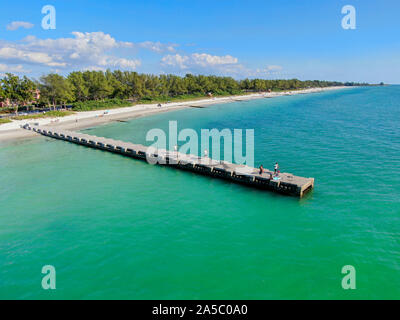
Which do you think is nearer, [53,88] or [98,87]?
[53,88]

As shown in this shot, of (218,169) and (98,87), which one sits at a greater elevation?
(98,87)

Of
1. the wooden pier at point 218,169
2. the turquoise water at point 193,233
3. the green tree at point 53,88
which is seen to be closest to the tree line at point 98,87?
the green tree at point 53,88

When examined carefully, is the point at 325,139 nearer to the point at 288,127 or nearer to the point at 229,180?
the point at 288,127

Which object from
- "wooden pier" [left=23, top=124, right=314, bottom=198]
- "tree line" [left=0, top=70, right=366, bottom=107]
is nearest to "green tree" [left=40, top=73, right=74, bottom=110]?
"tree line" [left=0, top=70, right=366, bottom=107]

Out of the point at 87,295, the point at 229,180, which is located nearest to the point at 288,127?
the point at 229,180

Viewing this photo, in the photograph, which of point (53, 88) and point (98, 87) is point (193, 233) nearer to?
point (53, 88)

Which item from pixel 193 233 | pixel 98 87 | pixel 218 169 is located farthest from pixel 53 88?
pixel 193 233
